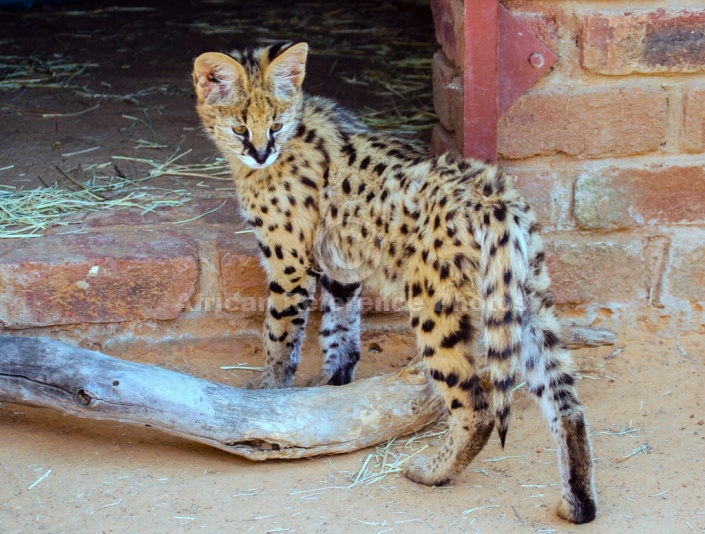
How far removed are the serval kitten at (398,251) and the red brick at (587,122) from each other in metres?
0.70

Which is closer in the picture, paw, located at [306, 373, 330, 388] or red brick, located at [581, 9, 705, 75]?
red brick, located at [581, 9, 705, 75]

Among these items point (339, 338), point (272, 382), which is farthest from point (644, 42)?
point (272, 382)

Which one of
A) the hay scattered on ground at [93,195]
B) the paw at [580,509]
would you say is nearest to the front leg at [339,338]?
the hay scattered on ground at [93,195]

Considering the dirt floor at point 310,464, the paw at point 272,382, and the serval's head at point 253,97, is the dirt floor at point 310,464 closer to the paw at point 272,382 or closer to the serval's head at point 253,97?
the paw at point 272,382

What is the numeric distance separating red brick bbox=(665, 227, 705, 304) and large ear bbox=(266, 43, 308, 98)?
223 cm

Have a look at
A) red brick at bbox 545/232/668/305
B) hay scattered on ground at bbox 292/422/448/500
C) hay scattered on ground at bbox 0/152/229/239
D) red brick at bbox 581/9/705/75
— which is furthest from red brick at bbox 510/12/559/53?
hay scattered on ground at bbox 0/152/229/239

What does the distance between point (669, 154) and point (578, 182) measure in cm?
49

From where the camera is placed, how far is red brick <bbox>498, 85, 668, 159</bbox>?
187 inches

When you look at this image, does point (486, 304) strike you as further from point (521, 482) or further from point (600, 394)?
point (600, 394)

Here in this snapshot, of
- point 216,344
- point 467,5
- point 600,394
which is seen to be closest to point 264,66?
point 467,5

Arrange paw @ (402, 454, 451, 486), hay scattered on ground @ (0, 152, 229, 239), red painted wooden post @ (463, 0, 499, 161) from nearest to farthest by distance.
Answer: paw @ (402, 454, 451, 486) → red painted wooden post @ (463, 0, 499, 161) → hay scattered on ground @ (0, 152, 229, 239)

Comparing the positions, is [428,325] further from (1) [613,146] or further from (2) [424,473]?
(1) [613,146]

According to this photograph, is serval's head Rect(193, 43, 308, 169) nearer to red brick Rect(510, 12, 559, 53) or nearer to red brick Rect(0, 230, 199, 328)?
red brick Rect(0, 230, 199, 328)

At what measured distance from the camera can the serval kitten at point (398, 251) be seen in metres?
3.75
